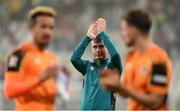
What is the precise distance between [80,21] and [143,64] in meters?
10.9

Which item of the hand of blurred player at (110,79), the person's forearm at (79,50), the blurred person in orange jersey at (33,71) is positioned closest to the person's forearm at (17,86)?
the blurred person in orange jersey at (33,71)

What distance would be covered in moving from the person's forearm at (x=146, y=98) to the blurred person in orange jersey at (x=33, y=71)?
5.63ft

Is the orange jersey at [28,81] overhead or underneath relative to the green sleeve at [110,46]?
underneath

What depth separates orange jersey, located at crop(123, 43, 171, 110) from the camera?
439 centimetres

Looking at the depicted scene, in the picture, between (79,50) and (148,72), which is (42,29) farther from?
(148,72)

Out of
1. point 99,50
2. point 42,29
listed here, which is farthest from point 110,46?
point 42,29

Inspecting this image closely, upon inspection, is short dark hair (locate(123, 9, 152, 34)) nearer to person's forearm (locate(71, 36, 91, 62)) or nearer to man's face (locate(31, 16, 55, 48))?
person's forearm (locate(71, 36, 91, 62))

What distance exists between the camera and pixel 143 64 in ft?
15.1

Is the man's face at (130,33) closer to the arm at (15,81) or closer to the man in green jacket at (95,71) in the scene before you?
the man in green jacket at (95,71)

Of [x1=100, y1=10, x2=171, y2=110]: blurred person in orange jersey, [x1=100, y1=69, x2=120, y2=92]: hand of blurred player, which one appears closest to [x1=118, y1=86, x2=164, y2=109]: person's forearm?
[x1=100, y1=10, x2=171, y2=110]: blurred person in orange jersey

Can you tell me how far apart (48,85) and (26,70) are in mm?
236

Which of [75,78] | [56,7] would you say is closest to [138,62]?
[75,78]

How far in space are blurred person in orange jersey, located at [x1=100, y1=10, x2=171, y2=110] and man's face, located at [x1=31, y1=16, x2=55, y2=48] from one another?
137cm

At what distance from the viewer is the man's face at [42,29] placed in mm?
6023
